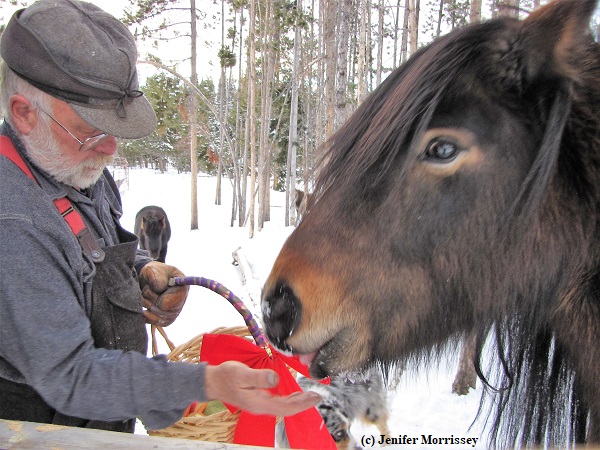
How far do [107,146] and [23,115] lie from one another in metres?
0.28

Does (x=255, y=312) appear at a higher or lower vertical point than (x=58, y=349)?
lower

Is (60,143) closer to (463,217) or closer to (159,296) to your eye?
(159,296)

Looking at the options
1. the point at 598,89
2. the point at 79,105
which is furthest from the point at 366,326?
the point at 79,105

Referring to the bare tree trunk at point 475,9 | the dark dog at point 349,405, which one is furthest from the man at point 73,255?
the bare tree trunk at point 475,9

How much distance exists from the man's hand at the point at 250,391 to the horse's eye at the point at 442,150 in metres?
0.77

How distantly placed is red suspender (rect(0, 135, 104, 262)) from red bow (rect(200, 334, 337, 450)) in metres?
0.62

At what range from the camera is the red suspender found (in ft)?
4.69

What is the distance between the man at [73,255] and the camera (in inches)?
49.6

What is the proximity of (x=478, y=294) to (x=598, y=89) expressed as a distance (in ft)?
1.94

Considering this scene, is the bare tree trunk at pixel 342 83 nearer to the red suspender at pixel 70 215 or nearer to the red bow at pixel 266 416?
the red bow at pixel 266 416

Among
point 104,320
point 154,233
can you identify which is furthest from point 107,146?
point 154,233

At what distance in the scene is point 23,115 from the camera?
1483 mm

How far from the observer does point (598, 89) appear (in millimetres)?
1053

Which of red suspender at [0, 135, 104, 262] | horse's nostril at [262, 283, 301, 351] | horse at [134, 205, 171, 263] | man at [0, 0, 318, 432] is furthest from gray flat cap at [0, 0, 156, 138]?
horse at [134, 205, 171, 263]
